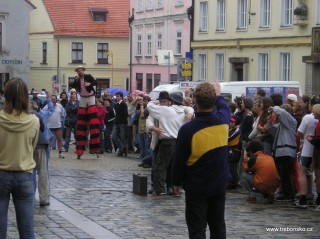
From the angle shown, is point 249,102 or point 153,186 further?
point 249,102

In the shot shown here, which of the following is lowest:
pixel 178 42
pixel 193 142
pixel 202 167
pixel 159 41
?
pixel 202 167

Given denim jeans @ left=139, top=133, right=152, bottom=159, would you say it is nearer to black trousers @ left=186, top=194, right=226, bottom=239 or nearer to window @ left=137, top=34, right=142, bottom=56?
black trousers @ left=186, top=194, right=226, bottom=239

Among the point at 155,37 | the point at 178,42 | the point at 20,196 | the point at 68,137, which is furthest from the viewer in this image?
the point at 155,37

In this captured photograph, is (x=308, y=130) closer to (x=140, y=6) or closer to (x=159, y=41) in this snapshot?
(x=159, y=41)

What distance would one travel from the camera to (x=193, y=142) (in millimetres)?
8797

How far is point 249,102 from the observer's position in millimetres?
18250

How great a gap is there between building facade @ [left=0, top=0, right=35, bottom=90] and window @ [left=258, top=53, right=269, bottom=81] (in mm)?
27766

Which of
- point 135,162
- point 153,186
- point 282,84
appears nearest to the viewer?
point 153,186

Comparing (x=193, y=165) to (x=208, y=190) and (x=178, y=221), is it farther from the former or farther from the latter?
(x=178, y=221)

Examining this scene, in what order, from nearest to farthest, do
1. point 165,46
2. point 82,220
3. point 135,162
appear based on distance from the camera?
1. point 82,220
2. point 135,162
3. point 165,46

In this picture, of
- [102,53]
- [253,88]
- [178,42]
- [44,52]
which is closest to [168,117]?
[253,88]

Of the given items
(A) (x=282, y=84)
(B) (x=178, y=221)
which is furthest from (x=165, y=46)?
(B) (x=178, y=221)

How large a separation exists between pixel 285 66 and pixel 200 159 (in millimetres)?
35118

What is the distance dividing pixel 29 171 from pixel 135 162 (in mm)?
15485
